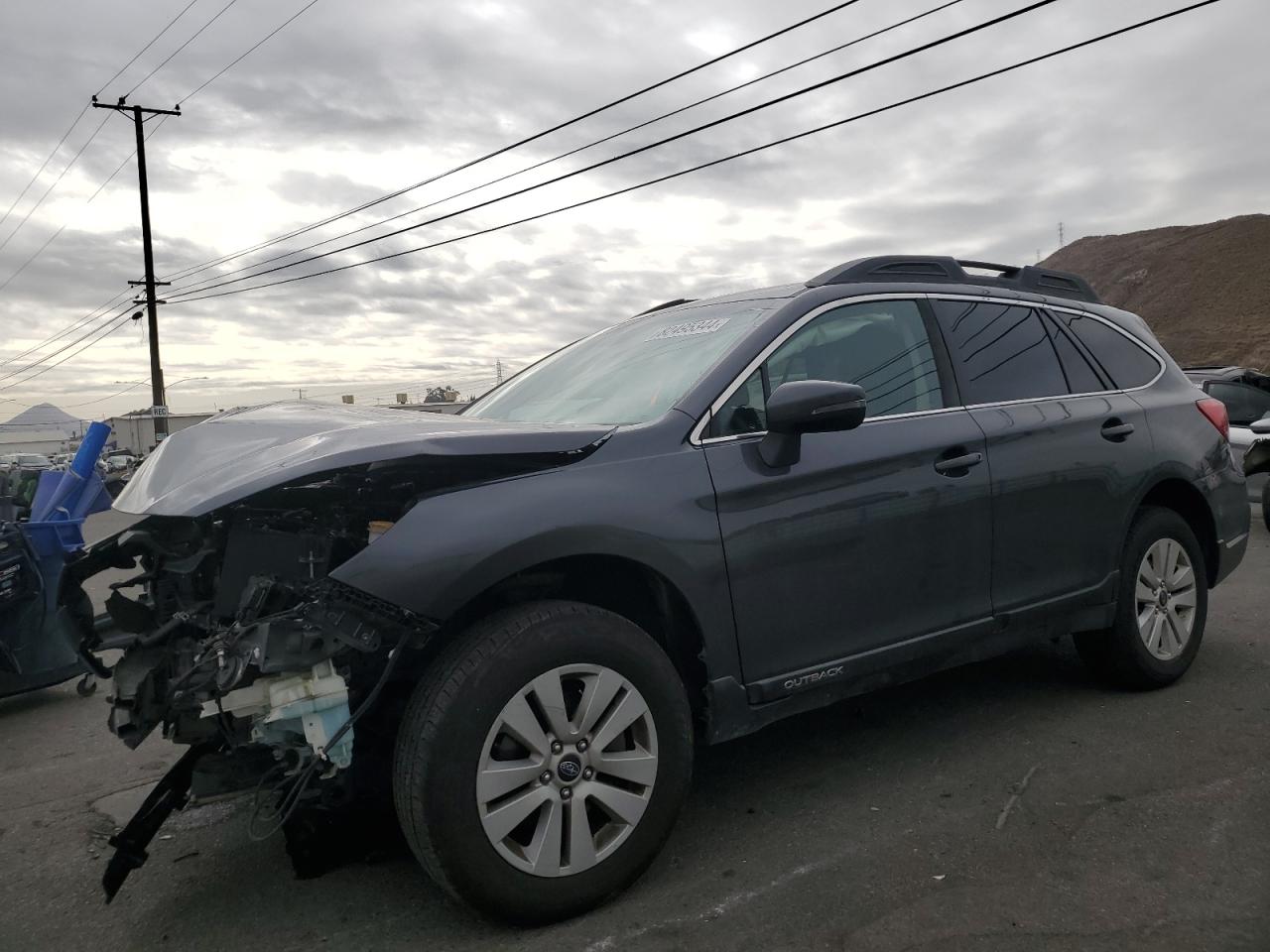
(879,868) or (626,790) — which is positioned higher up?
(626,790)

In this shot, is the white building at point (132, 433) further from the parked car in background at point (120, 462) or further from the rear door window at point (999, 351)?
the rear door window at point (999, 351)

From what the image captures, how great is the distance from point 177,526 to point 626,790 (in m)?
1.47

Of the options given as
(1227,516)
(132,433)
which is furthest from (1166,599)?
(132,433)

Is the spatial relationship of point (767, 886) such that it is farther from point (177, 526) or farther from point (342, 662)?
point (177, 526)

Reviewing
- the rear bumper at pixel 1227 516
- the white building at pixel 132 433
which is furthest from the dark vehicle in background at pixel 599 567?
the white building at pixel 132 433

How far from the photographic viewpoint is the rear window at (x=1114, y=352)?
172 inches

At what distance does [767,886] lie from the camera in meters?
2.74

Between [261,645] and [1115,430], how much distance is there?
3.50 metres

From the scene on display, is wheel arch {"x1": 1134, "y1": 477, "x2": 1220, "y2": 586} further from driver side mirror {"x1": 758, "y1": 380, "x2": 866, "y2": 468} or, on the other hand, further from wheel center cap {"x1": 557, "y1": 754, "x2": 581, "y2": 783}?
wheel center cap {"x1": 557, "y1": 754, "x2": 581, "y2": 783}

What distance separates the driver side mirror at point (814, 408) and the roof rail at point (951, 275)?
75cm

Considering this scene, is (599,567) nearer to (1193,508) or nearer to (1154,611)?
(1154,611)

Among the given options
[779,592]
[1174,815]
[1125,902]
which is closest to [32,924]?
[779,592]

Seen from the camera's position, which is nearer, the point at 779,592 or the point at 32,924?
the point at 32,924

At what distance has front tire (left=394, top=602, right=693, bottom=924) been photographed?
239cm
